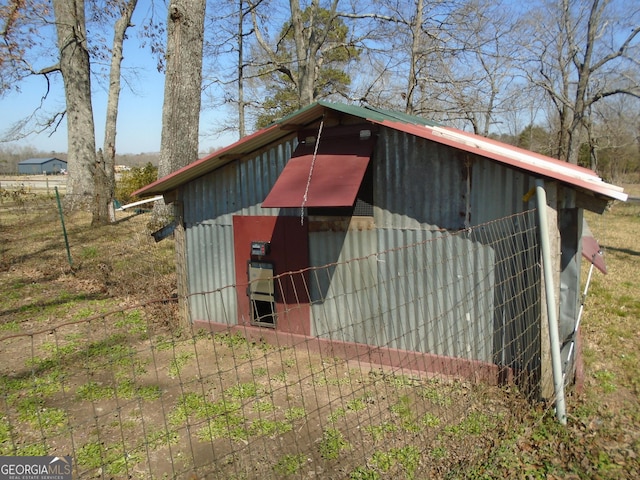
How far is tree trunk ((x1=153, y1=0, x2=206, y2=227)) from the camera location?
33.0 ft

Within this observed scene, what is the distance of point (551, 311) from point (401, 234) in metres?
1.77

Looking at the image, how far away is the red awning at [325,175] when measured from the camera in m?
4.56

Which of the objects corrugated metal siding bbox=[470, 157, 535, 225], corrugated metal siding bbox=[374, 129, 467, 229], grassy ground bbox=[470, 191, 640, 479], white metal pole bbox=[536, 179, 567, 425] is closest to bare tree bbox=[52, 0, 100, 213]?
corrugated metal siding bbox=[374, 129, 467, 229]

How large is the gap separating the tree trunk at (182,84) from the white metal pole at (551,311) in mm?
8755

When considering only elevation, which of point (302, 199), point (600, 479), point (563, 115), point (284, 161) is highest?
point (563, 115)

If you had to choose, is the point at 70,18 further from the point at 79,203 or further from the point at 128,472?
the point at 128,472

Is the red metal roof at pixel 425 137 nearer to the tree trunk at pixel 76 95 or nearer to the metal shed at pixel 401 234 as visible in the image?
the metal shed at pixel 401 234

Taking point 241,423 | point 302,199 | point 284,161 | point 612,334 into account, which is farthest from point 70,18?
point 612,334

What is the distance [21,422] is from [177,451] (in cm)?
173

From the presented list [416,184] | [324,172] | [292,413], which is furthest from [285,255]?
[292,413]

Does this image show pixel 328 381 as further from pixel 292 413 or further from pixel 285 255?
pixel 285 255

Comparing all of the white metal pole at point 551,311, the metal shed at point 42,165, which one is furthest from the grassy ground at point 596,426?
the metal shed at point 42,165

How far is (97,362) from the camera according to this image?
5707 millimetres

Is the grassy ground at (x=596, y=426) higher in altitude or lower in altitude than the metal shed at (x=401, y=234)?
lower
